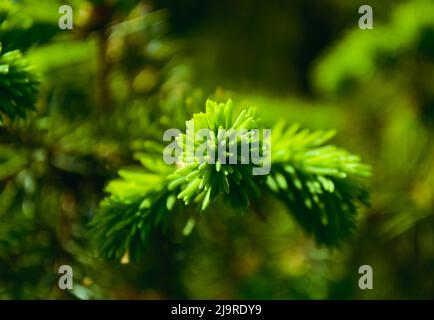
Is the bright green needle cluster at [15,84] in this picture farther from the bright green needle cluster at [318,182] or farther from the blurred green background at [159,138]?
the bright green needle cluster at [318,182]

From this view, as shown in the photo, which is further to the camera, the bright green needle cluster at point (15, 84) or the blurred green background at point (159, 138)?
the blurred green background at point (159, 138)

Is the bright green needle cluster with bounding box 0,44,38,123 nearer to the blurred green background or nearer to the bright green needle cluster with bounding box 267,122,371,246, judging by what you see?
the blurred green background

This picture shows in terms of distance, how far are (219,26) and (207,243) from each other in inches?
18.1

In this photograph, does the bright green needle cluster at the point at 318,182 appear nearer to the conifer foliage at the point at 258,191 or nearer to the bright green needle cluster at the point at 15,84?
the conifer foliage at the point at 258,191

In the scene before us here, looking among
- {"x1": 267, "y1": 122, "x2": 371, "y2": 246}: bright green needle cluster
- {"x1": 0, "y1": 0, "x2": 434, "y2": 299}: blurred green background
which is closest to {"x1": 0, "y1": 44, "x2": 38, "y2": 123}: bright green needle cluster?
{"x1": 0, "y1": 0, "x2": 434, "y2": 299}: blurred green background

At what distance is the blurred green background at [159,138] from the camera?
22.7 inches

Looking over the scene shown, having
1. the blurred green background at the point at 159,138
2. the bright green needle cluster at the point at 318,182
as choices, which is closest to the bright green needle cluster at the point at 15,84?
the blurred green background at the point at 159,138

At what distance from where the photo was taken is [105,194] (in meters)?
0.61

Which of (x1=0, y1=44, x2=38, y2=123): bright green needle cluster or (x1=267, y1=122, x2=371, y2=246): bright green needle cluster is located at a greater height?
(x1=0, y1=44, x2=38, y2=123): bright green needle cluster

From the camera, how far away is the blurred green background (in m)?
0.58

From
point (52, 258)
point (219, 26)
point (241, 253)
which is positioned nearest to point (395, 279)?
→ point (241, 253)

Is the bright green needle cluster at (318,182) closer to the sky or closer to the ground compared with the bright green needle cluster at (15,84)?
closer to the ground

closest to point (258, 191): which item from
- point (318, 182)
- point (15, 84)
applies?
point (318, 182)

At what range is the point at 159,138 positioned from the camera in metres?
0.58
